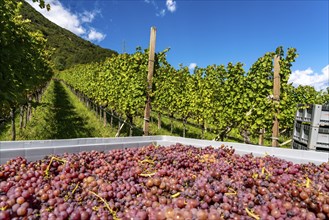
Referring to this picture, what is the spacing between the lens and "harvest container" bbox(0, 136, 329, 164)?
208 centimetres

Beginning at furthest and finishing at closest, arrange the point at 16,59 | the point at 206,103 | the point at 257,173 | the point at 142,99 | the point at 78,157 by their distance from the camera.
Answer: the point at 206,103 → the point at 142,99 → the point at 16,59 → the point at 78,157 → the point at 257,173

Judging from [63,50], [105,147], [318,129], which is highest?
[63,50]

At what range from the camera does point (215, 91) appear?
1346 cm

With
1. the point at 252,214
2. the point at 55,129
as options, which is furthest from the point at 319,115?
the point at 55,129

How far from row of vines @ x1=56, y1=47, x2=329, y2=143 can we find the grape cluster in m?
5.07

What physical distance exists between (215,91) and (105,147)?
11411 millimetres

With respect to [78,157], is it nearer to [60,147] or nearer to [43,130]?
[60,147]

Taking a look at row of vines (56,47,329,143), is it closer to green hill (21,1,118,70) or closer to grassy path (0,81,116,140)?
grassy path (0,81,116,140)

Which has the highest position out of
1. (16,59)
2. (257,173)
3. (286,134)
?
(16,59)

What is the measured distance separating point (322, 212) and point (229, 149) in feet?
4.72

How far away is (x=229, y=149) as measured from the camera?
8.72ft

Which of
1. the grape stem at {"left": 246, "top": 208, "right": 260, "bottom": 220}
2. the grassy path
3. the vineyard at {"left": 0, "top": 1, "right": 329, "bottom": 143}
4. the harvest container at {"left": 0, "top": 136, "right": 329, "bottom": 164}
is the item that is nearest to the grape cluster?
the grape stem at {"left": 246, "top": 208, "right": 260, "bottom": 220}

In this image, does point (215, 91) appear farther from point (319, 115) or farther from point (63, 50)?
point (63, 50)

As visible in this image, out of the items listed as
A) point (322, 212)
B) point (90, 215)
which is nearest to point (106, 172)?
point (90, 215)
